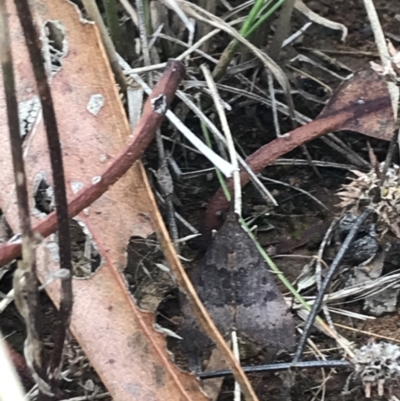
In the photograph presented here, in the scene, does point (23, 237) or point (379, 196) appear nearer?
point (23, 237)

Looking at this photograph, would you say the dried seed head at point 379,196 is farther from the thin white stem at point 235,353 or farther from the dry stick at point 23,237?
the dry stick at point 23,237

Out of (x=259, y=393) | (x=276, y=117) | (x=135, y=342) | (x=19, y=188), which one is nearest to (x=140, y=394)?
(x=135, y=342)

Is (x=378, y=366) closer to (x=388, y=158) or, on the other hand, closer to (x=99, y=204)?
(x=388, y=158)

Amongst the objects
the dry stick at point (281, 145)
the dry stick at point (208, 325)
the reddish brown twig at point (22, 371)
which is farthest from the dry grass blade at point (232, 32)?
the reddish brown twig at point (22, 371)

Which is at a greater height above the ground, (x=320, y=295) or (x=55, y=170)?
(x=55, y=170)

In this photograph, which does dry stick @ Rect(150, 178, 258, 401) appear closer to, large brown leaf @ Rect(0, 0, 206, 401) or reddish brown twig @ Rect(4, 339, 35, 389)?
large brown leaf @ Rect(0, 0, 206, 401)

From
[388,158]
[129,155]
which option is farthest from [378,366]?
[129,155]

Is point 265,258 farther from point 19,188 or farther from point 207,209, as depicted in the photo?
point 19,188
